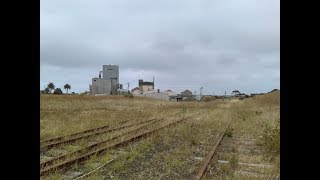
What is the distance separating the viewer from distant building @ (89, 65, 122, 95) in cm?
10600

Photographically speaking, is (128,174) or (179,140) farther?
(179,140)

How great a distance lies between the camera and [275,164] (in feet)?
31.1

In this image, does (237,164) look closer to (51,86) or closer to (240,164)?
(240,164)

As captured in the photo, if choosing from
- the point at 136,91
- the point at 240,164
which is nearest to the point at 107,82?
the point at 136,91

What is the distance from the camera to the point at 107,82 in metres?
107

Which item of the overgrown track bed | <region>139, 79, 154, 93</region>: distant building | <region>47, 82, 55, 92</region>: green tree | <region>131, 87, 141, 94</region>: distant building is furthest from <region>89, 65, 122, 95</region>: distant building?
the overgrown track bed

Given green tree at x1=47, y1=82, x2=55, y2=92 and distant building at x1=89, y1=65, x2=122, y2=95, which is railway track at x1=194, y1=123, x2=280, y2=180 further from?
green tree at x1=47, y1=82, x2=55, y2=92

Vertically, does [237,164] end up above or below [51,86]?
below

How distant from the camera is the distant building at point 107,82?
106000 mm

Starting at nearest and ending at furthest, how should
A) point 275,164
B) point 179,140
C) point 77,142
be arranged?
point 275,164
point 77,142
point 179,140
